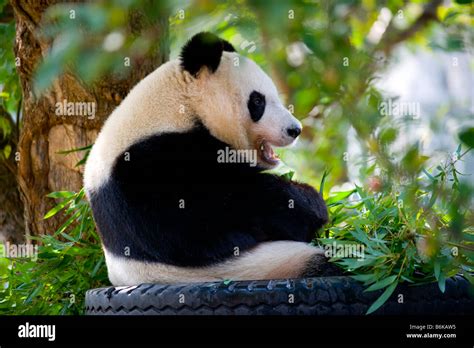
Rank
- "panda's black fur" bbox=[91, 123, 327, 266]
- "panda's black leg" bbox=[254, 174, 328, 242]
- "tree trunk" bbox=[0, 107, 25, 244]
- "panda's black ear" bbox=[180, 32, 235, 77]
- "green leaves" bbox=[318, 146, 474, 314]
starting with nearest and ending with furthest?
"green leaves" bbox=[318, 146, 474, 314] → "panda's black fur" bbox=[91, 123, 327, 266] → "panda's black leg" bbox=[254, 174, 328, 242] → "panda's black ear" bbox=[180, 32, 235, 77] → "tree trunk" bbox=[0, 107, 25, 244]

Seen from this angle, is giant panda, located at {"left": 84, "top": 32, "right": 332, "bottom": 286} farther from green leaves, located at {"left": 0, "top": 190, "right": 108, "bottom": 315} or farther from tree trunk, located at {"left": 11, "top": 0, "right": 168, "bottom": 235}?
tree trunk, located at {"left": 11, "top": 0, "right": 168, "bottom": 235}

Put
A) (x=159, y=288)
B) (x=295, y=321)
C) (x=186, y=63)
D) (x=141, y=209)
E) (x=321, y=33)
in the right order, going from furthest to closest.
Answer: (x=186, y=63), (x=141, y=209), (x=159, y=288), (x=295, y=321), (x=321, y=33)

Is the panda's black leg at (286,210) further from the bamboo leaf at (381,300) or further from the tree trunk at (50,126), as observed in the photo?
the tree trunk at (50,126)

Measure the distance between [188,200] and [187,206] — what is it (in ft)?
0.08

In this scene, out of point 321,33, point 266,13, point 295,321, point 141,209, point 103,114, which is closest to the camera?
point 266,13

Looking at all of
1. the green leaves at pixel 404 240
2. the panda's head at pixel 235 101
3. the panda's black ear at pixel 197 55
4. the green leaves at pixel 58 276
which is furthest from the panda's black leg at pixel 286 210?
the green leaves at pixel 58 276

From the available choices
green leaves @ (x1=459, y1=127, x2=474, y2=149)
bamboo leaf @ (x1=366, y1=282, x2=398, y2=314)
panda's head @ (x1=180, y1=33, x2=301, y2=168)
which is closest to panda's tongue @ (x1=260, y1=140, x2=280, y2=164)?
panda's head @ (x1=180, y1=33, x2=301, y2=168)

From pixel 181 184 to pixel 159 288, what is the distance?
1.50ft

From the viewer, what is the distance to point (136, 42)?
1304 millimetres

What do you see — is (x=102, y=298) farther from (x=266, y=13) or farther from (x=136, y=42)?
(x=266, y=13)

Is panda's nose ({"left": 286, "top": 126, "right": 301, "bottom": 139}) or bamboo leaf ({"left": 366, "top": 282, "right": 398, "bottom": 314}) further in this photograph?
panda's nose ({"left": 286, "top": 126, "right": 301, "bottom": 139})

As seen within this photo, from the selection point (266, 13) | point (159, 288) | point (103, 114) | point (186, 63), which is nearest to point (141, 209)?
point (159, 288)

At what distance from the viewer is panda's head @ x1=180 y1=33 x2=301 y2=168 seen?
3143 millimetres

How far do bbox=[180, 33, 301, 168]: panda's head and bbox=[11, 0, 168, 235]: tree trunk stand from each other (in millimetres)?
958
